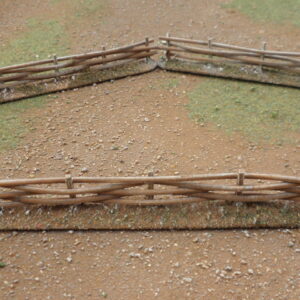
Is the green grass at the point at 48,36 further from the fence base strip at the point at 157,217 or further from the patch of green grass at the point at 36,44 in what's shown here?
the fence base strip at the point at 157,217

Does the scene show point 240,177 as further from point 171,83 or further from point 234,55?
point 234,55

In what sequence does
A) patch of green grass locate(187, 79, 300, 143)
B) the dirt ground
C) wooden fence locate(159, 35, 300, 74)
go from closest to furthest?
the dirt ground
patch of green grass locate(187, 79, 300, 143)
wooden fence locate(159, 35, 300, 74)

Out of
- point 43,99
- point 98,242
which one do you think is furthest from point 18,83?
point 98,242

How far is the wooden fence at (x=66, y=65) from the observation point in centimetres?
881

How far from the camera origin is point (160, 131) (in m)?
7.90

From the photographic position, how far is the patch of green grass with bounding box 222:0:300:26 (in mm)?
11408

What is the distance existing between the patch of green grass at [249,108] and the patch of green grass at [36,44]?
3.54 m

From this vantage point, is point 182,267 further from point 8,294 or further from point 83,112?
point 83,112

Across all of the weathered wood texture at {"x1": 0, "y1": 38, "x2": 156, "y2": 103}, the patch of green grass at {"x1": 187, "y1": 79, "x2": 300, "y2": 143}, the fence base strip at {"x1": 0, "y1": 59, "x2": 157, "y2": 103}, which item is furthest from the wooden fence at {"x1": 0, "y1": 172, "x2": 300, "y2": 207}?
the weathered wood texture at {"x1": 0, "y1": 38, "x2": 156, "y2": 103}

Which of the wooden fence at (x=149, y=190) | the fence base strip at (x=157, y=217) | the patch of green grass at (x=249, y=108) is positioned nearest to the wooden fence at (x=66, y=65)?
the patch of green grass at (x=249, y=108)

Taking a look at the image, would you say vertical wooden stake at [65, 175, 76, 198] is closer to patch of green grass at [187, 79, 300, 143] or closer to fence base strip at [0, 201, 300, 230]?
fence base strip at [0, 201, 300, 230]

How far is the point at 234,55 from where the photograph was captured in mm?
9234

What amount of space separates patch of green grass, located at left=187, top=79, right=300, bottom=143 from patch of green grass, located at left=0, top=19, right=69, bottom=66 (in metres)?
3.54

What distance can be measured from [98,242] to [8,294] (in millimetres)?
1254
